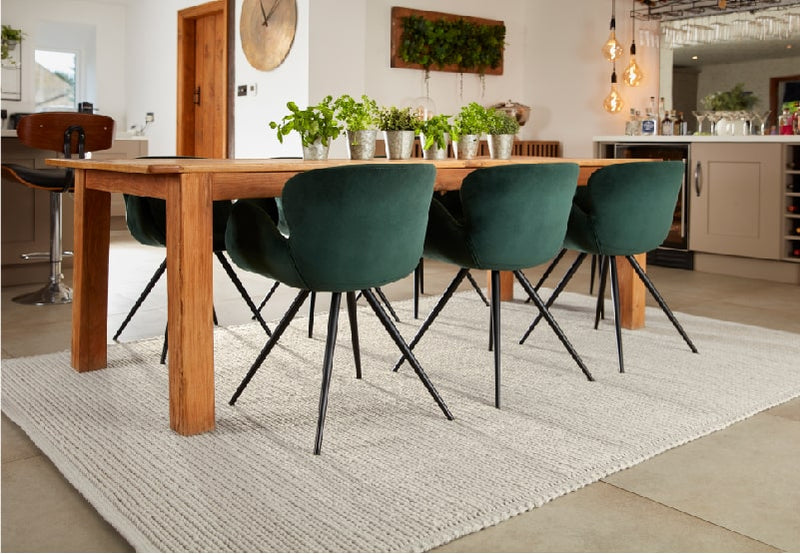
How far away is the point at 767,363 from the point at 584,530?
1.79 meters

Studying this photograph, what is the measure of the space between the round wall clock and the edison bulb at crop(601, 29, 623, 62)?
95.9 inches

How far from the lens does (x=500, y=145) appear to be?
3.68 metres

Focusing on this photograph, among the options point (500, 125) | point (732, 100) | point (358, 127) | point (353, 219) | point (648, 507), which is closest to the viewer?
point (648, 507)

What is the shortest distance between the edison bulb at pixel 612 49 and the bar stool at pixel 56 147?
3.98m

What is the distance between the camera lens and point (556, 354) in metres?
3.44

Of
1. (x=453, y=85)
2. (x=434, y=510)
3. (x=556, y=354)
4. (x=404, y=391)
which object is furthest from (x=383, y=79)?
(x=434, y=510)

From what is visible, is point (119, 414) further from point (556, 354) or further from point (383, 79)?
point (383, 79)

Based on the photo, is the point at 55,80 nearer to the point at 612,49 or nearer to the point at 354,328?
the point at 612,49

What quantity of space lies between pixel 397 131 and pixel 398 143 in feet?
0.15

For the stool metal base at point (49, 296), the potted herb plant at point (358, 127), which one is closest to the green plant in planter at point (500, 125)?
the potted herb plant at point (358, 127)

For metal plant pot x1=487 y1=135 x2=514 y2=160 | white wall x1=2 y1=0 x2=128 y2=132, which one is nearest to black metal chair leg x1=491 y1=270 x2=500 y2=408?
metal plant pot x1=487 y1=135 x2=514 y2=160

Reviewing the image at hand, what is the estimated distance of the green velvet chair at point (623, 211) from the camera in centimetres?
327

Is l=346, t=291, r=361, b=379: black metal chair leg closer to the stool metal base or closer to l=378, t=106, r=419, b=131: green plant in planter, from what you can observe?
l=378, t=106, r=419, b=131: green plant in planter

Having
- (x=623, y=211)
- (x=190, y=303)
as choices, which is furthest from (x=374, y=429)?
(x=623, y=211)
